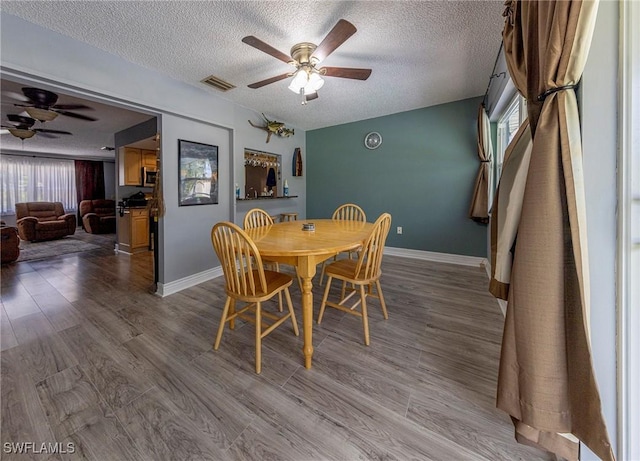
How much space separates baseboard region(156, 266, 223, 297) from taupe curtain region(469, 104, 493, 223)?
12.3ft

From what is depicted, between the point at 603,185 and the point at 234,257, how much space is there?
1733 mm

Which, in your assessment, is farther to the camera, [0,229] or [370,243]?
[0,229]

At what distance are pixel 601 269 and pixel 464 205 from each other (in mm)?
3105

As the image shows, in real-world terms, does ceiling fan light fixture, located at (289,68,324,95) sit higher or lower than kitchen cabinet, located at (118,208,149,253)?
higher

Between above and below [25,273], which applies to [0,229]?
above

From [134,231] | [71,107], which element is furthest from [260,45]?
[134,231]

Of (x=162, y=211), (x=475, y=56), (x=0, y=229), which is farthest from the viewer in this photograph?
(x=0, y=229)

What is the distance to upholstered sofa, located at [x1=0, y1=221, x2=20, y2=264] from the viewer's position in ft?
12.7

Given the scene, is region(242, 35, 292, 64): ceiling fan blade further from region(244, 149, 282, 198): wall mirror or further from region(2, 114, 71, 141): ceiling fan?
region(2, 114, 71, 141): ceiling fan

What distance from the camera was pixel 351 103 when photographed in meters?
3.59

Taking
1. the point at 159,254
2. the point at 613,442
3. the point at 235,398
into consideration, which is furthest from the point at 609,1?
the point at 159,254

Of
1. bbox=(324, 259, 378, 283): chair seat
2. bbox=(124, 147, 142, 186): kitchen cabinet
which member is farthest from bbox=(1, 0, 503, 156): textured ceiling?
bbox=(124, 147, 142, 186): kitchen cabinet

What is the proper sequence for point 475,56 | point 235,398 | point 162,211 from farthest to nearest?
point 162,211
point 475,56
point 235,398

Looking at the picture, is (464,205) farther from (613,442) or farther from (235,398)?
(235,398)
